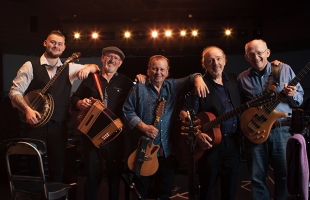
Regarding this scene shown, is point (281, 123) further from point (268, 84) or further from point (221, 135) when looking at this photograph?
point (221, 135)

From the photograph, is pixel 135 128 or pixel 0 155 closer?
pixel 135 128

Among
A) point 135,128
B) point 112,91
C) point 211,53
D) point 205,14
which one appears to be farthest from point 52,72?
point 205,14

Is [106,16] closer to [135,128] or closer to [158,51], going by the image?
Answer: [158,51]

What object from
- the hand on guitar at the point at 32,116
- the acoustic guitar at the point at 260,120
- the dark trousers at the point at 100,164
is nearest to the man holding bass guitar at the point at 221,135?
the acoustic guitar at the point at 260,120

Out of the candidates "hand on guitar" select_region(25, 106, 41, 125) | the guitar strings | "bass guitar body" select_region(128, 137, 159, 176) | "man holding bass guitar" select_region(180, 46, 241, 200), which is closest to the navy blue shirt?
"man holding bass guitar" select_region(180, 46, 241, 200)

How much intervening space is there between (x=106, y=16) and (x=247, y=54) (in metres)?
6.09

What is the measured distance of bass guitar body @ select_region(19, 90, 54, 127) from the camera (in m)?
3.46

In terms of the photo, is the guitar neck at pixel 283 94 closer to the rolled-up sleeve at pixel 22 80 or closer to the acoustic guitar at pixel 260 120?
the acoustic guitar at pixel 260 120

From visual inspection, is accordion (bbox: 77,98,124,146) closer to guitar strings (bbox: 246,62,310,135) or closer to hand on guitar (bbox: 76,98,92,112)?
hand on guitar (bbox: 76,98,92,112)

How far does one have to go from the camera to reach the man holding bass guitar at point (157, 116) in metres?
3.21

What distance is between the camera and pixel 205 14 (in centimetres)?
876

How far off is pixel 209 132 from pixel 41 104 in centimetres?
175

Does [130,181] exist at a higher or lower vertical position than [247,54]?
lower

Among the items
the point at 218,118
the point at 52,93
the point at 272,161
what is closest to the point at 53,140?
the point at 52,93
